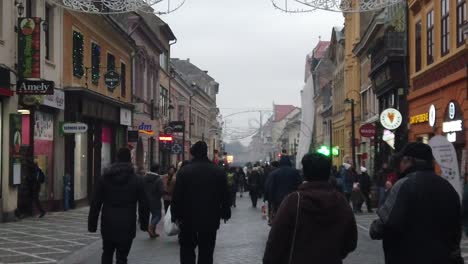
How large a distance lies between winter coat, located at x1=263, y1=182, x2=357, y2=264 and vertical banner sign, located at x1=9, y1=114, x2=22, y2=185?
1670 centimetres

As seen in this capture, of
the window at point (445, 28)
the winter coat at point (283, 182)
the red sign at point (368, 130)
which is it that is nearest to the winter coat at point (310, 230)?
the winter coat at point (283, 182)

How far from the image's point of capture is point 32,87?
20.7 metres

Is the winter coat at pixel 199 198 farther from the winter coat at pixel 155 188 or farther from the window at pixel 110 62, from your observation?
the window at pixel 110 62

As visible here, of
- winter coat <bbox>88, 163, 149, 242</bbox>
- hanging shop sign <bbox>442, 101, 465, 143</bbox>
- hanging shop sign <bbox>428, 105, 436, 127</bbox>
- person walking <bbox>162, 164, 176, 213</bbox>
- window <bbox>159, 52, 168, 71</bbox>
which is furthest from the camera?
window <bbox>159, 52, 168, 71</bbox>

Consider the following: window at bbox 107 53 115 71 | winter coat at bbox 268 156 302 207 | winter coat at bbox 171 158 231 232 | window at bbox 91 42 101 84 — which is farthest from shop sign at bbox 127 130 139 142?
winter coat at bbox 171 158 231 232

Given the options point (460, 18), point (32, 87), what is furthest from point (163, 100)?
point (32, 87)

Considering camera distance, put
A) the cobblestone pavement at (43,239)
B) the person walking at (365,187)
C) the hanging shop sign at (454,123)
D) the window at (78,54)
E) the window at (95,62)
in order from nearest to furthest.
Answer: the cobblestone pavement at (43,239) → the hanging shop sign at (454,123) → the person walking at (365,187) → the window at (78,54) → the window at (95,62)

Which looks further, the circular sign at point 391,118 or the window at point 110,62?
the window at point 110,62

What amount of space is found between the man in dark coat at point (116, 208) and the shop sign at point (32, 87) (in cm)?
1204

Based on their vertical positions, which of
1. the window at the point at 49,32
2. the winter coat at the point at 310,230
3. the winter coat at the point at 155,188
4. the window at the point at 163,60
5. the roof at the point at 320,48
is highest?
the roof at the point at 320,48

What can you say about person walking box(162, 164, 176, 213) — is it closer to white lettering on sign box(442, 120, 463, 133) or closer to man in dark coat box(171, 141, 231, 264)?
man in dark coat box(171, 141, 231, 264)

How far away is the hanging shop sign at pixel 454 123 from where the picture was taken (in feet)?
75.7

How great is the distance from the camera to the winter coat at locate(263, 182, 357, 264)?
5.25m

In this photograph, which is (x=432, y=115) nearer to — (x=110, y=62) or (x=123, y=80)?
(x=110, y=62)
